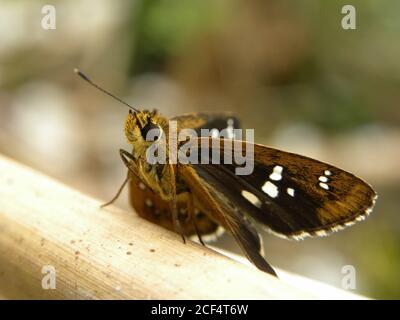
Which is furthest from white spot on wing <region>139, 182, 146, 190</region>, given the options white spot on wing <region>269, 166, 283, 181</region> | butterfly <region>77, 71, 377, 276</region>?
white spot on wing <region>269, 166, 283, 181</region>

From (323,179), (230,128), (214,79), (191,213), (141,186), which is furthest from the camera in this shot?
(214,79)

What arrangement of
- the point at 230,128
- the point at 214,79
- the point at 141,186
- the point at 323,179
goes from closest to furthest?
the point at 323,179 < the point at 141,186 < the point at 230,128 < the point at 214,79

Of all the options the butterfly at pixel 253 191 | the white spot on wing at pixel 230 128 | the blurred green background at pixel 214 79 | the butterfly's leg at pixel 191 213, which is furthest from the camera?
the blurred green background at pixel 214 79

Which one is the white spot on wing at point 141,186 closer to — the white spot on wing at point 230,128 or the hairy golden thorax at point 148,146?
the hairy golden thorax at point 148,146

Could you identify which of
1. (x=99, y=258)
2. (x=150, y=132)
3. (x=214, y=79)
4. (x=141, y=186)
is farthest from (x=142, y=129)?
(x=214, y=79)

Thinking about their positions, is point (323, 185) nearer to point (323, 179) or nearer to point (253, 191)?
point (323, 179)

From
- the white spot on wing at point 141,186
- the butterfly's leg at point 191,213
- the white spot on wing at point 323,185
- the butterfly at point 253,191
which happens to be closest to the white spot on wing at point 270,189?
the butterfly at point 253,191
